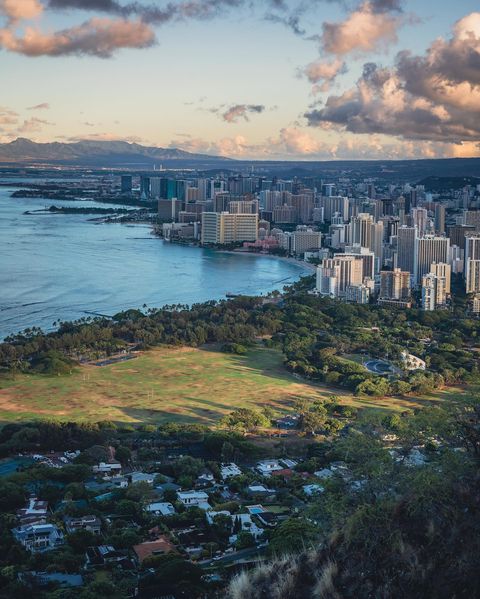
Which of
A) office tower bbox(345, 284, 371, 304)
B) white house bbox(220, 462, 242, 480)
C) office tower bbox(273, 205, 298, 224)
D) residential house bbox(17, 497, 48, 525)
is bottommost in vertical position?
white house bbox(220, 462, 242, 480)

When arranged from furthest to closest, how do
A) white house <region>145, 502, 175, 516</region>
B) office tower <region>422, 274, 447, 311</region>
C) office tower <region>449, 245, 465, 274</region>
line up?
office tower <region>449, 245, 465, 274</region>, office tower <region>422, 274, 447, 311</region>, white house <region>145, 502, 175, 516</region>

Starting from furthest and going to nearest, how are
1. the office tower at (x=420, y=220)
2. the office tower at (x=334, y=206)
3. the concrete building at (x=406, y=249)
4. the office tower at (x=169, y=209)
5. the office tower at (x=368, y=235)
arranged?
the office tower at (x=169, y=209), the office tower at (x=334, y=206), the office tower at (x=420, y=220), the office tower at (x=368, y=235), the concrete building at (x=406, y=249)

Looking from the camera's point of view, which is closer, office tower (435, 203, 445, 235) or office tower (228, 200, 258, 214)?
office tower (435, 203, 445, 235)

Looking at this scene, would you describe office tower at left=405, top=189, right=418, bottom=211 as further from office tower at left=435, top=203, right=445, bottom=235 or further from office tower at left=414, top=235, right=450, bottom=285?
office tower at left=414, top=235, right=450, bottom=285

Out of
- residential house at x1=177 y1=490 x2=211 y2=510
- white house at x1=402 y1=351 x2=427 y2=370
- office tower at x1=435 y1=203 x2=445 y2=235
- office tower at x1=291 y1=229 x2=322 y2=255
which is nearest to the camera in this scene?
residential house at x1=177 y1=490 x2=211 y2=510

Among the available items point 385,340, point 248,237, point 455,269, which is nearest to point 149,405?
point 385,340

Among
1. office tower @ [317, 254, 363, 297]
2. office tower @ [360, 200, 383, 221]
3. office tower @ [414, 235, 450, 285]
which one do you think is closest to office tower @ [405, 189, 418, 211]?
office tower @ [360, 200, 383, 221]

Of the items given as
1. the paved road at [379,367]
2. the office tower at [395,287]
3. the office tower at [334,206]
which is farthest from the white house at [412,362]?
the office tower at [334,206]

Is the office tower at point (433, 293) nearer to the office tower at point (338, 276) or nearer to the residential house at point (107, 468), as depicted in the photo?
the office tower at point (338, 276)
